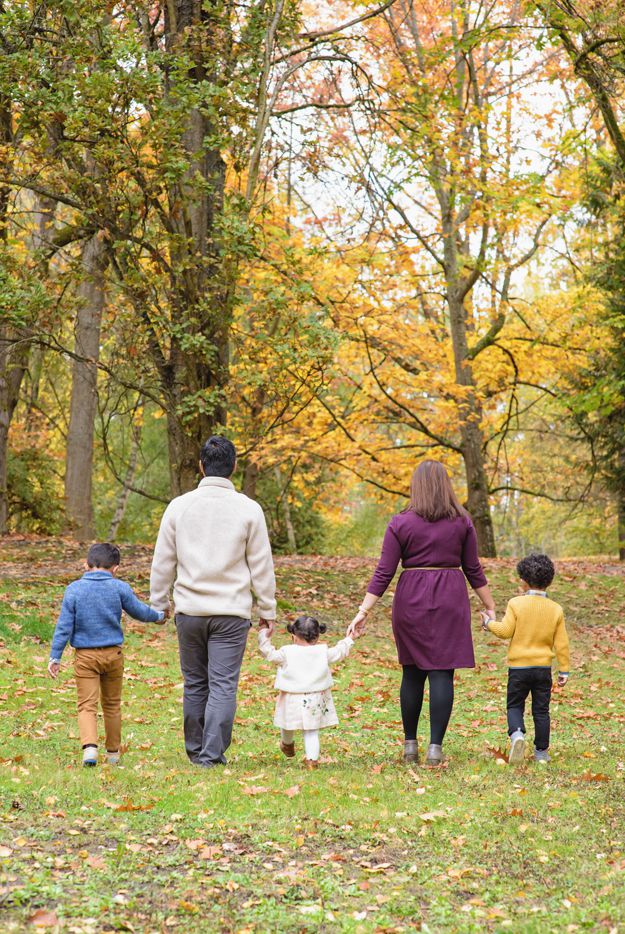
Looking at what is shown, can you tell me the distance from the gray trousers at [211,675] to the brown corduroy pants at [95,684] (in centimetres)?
54

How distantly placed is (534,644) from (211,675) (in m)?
2.21

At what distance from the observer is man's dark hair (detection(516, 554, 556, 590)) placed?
22.7ft

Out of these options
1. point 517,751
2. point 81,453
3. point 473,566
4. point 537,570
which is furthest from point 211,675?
point 81,453

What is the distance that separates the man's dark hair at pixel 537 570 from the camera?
6922 mm

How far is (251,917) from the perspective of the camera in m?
3.87

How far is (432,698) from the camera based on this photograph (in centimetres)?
675

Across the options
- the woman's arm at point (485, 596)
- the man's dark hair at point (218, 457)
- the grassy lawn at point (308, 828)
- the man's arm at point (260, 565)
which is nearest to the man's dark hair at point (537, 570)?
the woman's arm at point (485, 596)

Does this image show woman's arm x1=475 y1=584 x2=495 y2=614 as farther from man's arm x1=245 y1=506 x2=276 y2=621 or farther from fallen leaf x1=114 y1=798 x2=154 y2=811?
fallen leaf x1=114 y1=798 x2=154 y2=811

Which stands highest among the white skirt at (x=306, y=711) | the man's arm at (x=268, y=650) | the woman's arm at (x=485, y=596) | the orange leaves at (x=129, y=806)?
the woman's arm at (x=485, y=596)

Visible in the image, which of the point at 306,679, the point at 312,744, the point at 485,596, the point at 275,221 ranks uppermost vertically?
the point at 275,221

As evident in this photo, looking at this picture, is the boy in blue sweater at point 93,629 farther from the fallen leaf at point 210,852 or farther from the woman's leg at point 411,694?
the fallen leaf at point 210,852

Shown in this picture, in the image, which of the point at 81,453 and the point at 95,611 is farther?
the point at 81,453

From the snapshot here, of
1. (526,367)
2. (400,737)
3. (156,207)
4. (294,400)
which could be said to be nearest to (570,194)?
(526,367)

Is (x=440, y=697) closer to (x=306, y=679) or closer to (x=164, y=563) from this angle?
(x=306, y=679)
